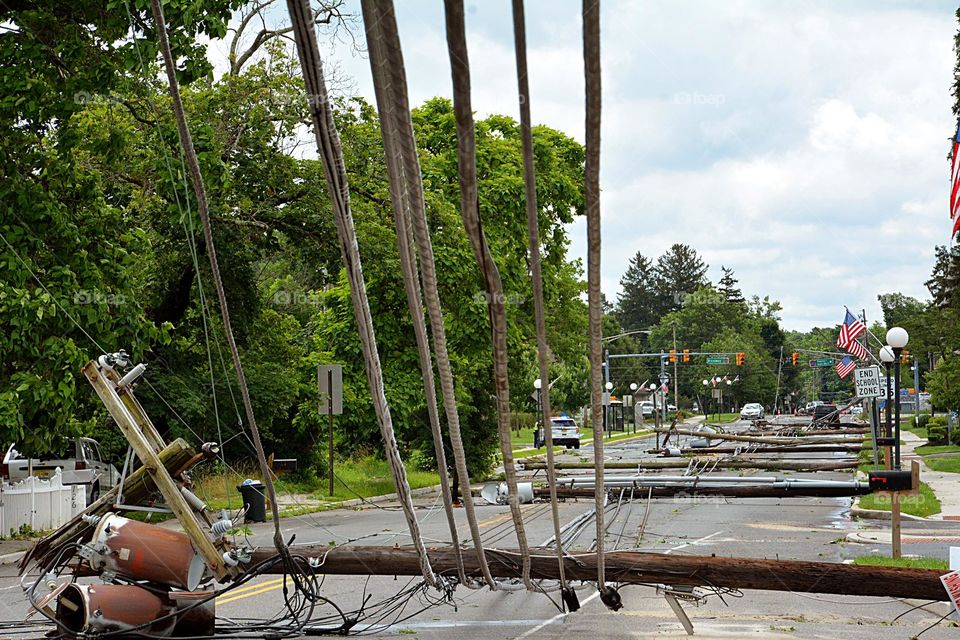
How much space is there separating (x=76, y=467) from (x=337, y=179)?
19781mm

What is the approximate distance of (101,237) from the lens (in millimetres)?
17203

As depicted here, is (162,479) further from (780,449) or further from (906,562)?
(780,449)

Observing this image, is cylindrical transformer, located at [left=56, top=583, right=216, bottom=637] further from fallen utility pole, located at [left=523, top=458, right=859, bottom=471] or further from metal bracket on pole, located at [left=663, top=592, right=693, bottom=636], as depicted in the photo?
fallen utility pole, located at [left=523, top=458, right=859, bottom=471]

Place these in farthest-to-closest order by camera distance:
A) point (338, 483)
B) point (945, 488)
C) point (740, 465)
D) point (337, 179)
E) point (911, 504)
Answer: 1. point (338, 483)
2. point (740, 465)
3. point (945, 488)
4. point (911, 504)
5. point (337, 179)

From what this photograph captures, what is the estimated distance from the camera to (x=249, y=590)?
12.0m

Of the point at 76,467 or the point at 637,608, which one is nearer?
the point at 637,608

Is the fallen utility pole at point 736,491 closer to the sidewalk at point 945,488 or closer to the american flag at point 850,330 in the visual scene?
the sidewalk at point 945,488

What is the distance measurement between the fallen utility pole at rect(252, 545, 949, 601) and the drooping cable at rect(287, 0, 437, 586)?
7.54 ft

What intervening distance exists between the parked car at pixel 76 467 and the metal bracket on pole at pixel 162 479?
13.9m

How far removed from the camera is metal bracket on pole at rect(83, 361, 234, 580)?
7.53 m

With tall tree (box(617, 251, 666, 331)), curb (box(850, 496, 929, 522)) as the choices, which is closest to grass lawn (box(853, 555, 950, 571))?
curb (box(850, 496, 929, 522))

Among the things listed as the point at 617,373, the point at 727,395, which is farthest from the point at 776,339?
the point at 617,373

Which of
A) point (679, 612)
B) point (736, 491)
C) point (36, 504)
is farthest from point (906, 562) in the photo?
point (36, 504)

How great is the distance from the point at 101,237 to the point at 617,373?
319ft
